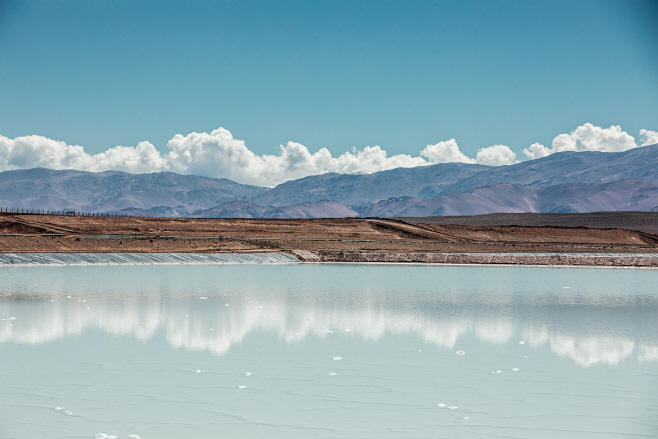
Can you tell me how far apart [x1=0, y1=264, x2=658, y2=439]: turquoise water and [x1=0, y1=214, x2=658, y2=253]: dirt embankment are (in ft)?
92.3

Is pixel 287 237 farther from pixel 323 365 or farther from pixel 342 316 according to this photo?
pixel 323 365

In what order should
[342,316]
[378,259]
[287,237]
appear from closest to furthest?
1. [342,316]
2. [378,259]
3. [287,237]

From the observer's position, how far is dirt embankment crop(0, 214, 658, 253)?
54531 millimetres

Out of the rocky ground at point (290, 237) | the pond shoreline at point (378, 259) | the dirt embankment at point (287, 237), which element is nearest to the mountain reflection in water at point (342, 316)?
the pond shoreline at point (378, 259)

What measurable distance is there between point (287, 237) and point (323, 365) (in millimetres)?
60429

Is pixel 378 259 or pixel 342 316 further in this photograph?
pixel 378 259

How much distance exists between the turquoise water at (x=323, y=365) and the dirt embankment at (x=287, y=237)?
2812 centimetres

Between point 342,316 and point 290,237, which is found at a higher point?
point 290,237

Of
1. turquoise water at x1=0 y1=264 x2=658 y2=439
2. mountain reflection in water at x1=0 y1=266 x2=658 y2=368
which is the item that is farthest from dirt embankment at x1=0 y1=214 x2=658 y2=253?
turquoise water at x1=0 y1=264 x2=658 y2=439

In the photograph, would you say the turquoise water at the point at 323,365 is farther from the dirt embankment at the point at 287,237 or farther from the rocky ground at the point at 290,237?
the dirt embankment at the point at 287,237

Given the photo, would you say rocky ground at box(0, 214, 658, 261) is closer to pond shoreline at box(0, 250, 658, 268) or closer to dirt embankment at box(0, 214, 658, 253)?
dirt embankment at box(0, 214, 658, 253)

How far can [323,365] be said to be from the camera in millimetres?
13414

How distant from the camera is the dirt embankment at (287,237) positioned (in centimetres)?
5453

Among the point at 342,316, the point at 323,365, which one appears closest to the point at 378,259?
the point at 342,316
